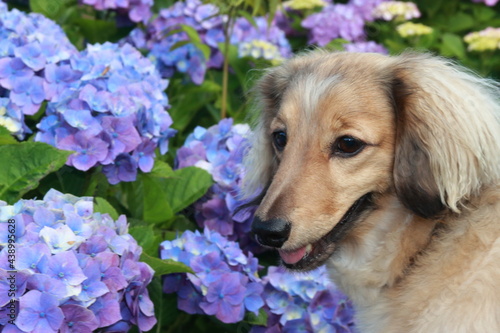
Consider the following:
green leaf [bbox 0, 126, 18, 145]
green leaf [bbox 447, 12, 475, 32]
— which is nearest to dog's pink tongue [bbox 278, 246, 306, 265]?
green leaf [bbox 0, 126, 18, 145]

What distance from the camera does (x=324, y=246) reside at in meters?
2.87

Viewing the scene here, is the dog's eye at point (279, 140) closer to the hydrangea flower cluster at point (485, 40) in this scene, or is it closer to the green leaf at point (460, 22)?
the hydrangea flower cluster at point (485, 40)

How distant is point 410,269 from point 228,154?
1.22m

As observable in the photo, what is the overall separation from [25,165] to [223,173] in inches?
39.9

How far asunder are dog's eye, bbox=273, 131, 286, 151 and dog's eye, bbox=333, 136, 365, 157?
31 centimetres

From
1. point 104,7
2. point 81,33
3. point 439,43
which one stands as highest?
point 104,7

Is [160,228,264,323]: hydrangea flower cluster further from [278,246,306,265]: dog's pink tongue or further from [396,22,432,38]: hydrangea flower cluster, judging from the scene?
[396,22,432,38]: hydrangea flower cluster

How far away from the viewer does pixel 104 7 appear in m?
4.40

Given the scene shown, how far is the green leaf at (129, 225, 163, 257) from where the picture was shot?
3162mm

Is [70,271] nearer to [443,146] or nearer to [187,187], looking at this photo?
[187,187]

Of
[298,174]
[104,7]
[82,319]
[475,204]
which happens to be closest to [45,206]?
[82,319]

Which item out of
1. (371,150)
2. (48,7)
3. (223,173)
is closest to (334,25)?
(48,7)

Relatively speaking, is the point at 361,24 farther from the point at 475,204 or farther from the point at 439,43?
the point at 475,204

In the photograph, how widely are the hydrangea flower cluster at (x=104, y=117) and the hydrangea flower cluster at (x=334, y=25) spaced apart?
6.70 ft
